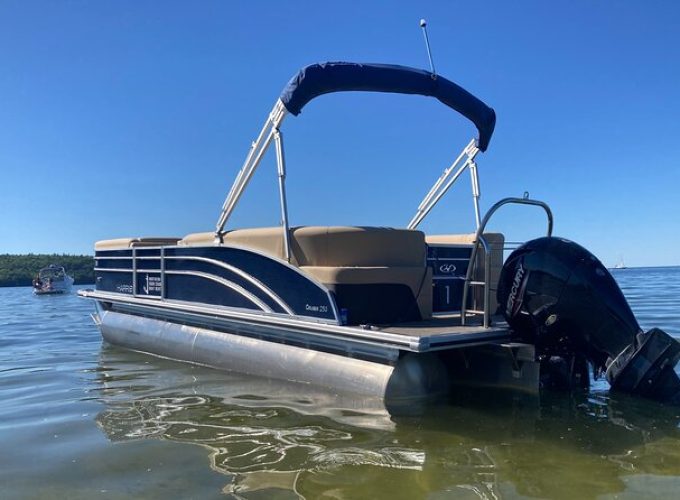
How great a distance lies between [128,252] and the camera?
29.8ft

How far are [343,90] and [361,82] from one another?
0.21 m

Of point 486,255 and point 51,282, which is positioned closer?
point 486,255

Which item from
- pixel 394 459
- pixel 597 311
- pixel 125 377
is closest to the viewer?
pixel 394 459

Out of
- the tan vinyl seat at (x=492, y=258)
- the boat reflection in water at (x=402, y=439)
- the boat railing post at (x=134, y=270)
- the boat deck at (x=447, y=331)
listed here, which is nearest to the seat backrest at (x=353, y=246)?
the boat deck at (x=447, y=331)

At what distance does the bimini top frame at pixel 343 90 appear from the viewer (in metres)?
6.12

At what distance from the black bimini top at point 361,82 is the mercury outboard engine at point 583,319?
228 centimetres

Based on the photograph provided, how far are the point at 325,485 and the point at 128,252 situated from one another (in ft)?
21.4

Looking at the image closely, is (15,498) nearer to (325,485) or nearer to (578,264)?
(325,485)

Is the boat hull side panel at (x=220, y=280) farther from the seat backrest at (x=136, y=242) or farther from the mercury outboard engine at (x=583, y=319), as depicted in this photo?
the mercury outboard engine at (x=583, y=319)

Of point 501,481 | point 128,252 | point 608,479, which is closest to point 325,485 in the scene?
point 501,481

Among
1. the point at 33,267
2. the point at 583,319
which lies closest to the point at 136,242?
the point at 583,319

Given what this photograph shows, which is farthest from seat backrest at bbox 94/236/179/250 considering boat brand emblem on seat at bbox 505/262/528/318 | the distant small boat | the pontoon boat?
the distant small boat

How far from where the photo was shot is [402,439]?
4.39m

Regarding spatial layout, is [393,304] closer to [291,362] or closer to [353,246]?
[353,246]
